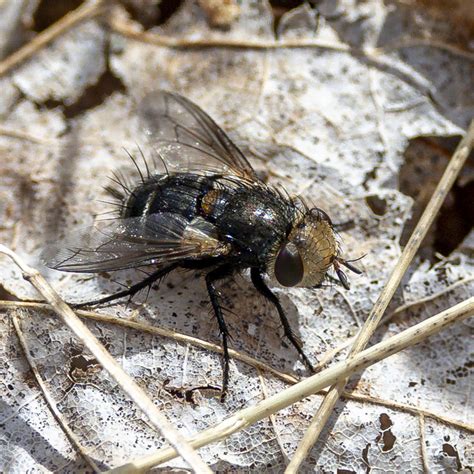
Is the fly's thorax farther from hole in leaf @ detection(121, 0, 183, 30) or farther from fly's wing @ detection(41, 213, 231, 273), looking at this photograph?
hole in leaf @ detection(121, 0, 183, 30)

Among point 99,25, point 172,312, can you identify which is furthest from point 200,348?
point 99,25

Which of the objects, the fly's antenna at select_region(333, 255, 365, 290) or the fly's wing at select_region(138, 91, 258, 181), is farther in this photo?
the fly's wing at select_region(138, 91, 258, 181)

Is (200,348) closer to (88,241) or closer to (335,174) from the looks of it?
(88,241)

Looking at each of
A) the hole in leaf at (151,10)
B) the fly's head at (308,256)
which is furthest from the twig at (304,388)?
the hole in leaf at (151,10)

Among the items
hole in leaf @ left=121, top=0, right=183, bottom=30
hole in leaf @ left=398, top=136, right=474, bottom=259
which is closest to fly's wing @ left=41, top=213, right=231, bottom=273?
hole in leaf @ left=398, top=136, right=474, bottom=259

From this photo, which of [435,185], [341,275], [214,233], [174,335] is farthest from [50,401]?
[435,185]

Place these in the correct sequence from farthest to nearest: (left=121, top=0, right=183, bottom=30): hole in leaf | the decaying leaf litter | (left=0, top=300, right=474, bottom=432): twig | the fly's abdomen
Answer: (left=121, top=0, right=183, bottom=30): hole in leaf < the fly's abdomen < (left=0, top=300, right=474, bottom=432): twig < the decaying leaf litter

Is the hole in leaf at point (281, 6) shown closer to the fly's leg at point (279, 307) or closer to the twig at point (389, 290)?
the twig at point (389, 290)
